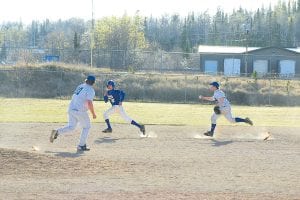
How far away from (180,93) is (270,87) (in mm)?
7017

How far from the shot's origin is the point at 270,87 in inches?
1809

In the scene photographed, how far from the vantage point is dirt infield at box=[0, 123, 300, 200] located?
9.81 metres

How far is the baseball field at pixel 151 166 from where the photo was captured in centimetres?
984

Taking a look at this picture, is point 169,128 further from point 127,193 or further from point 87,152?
point 127,193

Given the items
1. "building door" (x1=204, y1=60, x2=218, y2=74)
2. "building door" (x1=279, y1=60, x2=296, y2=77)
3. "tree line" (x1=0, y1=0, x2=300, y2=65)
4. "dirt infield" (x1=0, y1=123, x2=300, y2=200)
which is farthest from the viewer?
"tree line" (x1=0, y1=0, x2=300, y2=65)

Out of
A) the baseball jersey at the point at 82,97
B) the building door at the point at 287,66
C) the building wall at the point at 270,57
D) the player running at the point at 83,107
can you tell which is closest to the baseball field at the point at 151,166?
the player running at the point at 83,107

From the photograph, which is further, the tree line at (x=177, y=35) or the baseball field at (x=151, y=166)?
the tree line at (x=177, y=35)

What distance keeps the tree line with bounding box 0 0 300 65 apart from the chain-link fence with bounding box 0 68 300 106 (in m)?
Result: 15.8

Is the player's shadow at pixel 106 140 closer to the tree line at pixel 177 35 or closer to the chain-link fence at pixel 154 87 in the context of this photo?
the chain-link fence at pixel 154 87

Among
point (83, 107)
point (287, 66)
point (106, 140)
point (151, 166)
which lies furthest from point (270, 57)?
point (151, 166)

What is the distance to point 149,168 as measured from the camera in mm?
12156

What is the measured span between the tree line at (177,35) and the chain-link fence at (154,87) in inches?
622

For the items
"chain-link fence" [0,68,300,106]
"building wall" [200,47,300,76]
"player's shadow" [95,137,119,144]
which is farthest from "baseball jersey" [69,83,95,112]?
→ "building wall" [200,47,300,76]

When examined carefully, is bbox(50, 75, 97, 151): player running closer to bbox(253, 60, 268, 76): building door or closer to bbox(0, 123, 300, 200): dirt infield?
bbox(0, 123, 300, 200): dirt infield
